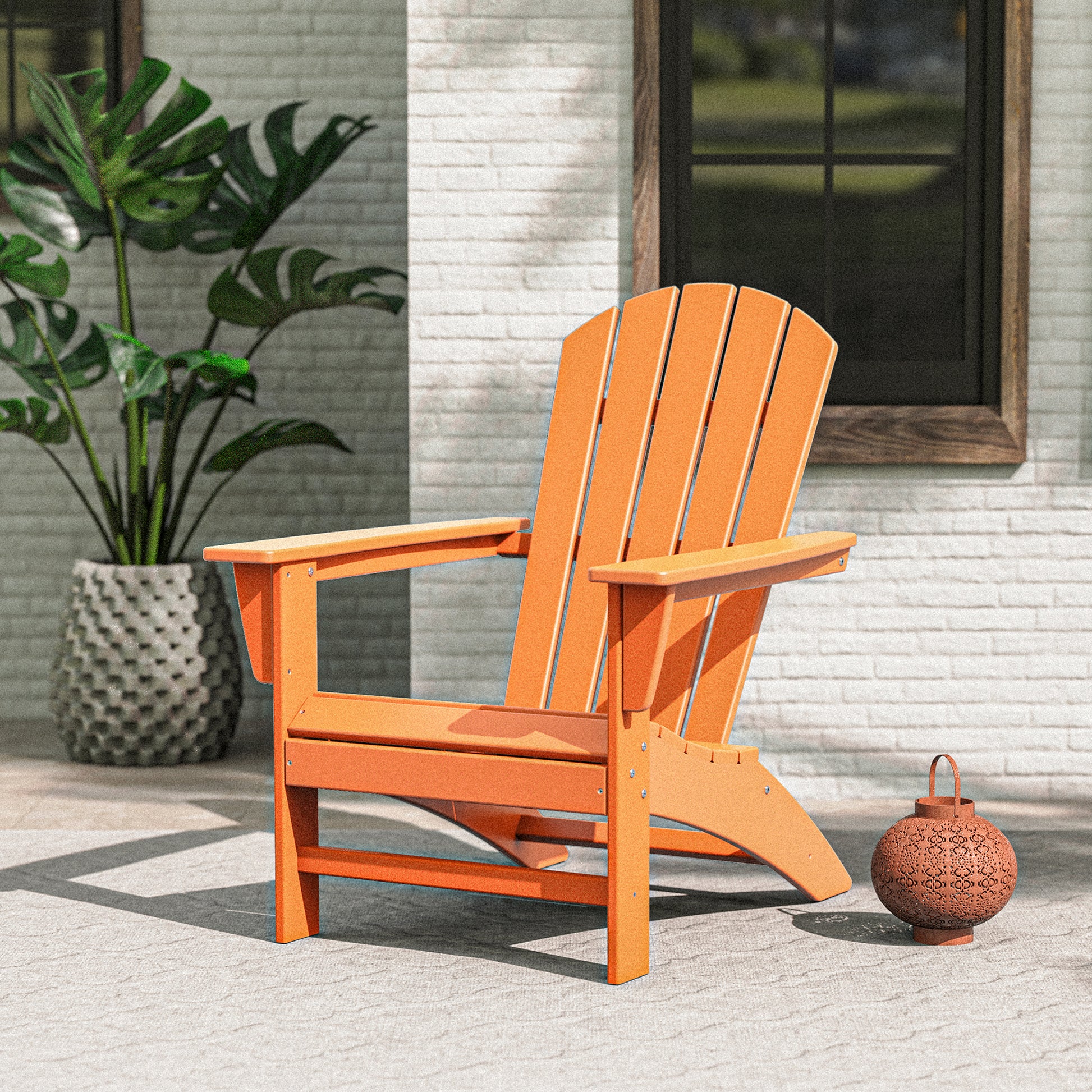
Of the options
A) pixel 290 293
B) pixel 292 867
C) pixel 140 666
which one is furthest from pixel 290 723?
pixel 290 293

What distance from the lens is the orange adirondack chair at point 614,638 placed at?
226 cm

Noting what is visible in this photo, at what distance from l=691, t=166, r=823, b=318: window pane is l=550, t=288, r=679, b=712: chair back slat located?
2.30 ft

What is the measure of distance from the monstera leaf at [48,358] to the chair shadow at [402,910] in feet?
4.53

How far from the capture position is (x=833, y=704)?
3576mm

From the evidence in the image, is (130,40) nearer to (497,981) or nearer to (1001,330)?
(1001,330)

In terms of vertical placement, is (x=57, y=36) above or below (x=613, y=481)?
above

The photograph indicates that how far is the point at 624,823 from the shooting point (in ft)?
7.33

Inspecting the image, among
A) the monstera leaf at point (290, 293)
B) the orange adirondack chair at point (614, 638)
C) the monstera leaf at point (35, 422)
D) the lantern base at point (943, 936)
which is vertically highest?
the monstera leaf at point (290, 293)

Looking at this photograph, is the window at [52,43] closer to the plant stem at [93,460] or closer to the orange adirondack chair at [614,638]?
the plant stem at [93,460]

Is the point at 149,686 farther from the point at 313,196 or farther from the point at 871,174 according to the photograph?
the point at 871,174

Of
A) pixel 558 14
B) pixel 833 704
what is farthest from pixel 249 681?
pixel 558 14

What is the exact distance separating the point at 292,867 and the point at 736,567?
90cm

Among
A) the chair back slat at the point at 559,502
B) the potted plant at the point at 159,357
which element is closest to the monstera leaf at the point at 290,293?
the potted plant at the point at 159,357

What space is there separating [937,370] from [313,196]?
1984mm
